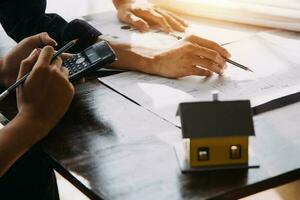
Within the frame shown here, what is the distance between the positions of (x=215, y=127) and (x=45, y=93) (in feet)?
1.11

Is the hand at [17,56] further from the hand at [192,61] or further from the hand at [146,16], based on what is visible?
A: the hand at [146,16]

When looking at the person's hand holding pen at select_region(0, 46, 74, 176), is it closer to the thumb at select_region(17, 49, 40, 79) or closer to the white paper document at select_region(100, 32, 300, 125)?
the thumb at select_region(17, 49, 40, 79)

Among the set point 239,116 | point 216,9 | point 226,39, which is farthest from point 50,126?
point 216,9

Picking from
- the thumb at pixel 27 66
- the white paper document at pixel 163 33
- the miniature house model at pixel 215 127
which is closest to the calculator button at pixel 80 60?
the thumb at pixel 27 66

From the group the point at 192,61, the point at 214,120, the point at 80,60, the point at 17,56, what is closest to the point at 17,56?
the point at 17,56

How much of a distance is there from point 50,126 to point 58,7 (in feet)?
6.11

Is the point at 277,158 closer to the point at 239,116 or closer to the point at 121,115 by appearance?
the point at 239,116

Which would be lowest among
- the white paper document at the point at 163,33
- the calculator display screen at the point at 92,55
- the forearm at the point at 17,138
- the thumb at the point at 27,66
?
the white paper document at the point at 163,33

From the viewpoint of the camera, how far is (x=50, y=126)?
0.91 metres

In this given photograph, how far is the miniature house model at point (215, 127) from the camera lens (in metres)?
0.76

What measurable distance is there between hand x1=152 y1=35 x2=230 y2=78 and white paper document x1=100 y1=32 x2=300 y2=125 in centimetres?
2

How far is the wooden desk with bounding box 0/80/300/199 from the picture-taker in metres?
0.74

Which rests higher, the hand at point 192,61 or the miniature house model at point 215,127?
the miniature house model at point 215,127

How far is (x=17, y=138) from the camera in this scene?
2.87 feet
